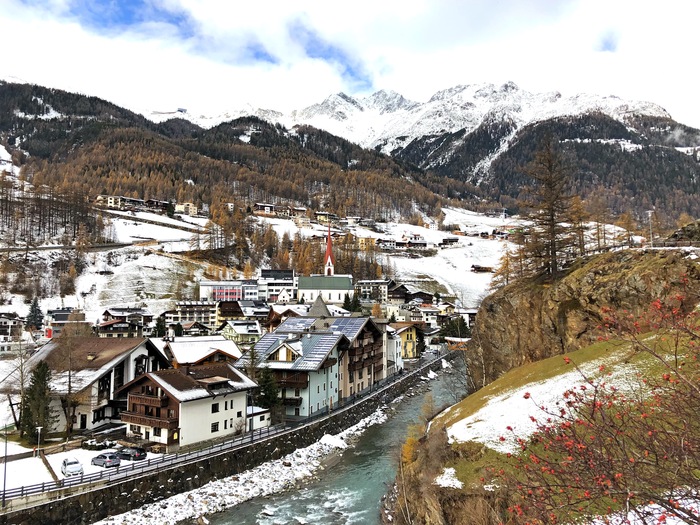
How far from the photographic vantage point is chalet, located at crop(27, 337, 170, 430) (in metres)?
37.7

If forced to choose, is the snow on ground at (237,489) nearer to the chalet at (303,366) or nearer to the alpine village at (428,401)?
the alpine village at (428,401)

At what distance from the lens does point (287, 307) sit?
292 ft

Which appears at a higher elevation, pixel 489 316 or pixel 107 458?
pixel 489 316

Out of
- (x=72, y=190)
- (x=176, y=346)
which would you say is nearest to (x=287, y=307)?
(x=176, y=346)

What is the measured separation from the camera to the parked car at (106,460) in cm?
2839

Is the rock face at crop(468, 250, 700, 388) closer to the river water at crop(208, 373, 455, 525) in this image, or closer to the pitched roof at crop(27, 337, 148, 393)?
the river water at crop(208, 373, 455, 525)

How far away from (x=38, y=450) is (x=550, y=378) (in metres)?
31.0

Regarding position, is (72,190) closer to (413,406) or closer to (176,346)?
(176,346)

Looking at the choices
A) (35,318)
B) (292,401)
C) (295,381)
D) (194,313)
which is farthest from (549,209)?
(35,318)

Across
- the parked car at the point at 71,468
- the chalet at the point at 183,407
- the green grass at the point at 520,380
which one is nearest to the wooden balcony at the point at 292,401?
the chalet at the point at 183,407

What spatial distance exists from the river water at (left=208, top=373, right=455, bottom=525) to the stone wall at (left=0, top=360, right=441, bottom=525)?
315cm

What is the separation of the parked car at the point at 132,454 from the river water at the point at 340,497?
22.9 feet

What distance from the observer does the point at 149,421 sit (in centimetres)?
3353

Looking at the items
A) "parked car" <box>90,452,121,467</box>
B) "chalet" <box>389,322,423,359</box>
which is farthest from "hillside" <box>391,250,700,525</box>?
"chalet" <box>389,322,423,359</box>
